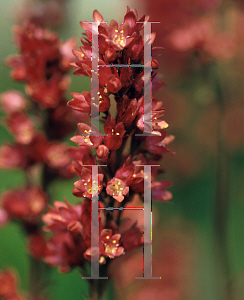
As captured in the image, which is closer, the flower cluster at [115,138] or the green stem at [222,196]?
the flower cluster at [115,138]

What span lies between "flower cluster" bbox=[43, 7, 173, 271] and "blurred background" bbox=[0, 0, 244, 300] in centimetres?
29

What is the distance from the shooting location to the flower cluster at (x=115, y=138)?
358mm

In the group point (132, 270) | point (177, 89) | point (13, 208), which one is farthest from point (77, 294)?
point (177, 89)

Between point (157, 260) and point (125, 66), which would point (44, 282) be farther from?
point (125, 66)

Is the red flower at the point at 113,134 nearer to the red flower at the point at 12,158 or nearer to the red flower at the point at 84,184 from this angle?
the red flower at the point at 84,184

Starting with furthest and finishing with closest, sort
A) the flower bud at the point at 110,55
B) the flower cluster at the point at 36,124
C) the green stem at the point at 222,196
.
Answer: the green stem at the point at 222,196 → the flower cluster at the point at 36,124 → the flower bud at the point at 110,55

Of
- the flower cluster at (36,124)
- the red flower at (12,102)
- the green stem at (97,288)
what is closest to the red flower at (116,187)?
the green stem at (97,288)

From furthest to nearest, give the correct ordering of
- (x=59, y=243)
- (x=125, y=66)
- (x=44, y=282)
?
1. (x=44, y=282)
2. (x=59, y=243)
3. (x=125, y=66)

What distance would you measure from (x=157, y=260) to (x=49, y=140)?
46 cm

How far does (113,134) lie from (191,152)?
0.62 meters

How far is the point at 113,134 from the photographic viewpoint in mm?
363

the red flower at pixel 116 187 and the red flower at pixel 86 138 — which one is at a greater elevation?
the red flower at pixel 86 138

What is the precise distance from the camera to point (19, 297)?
0.58m

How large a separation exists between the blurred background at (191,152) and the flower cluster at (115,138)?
0.97 feet
